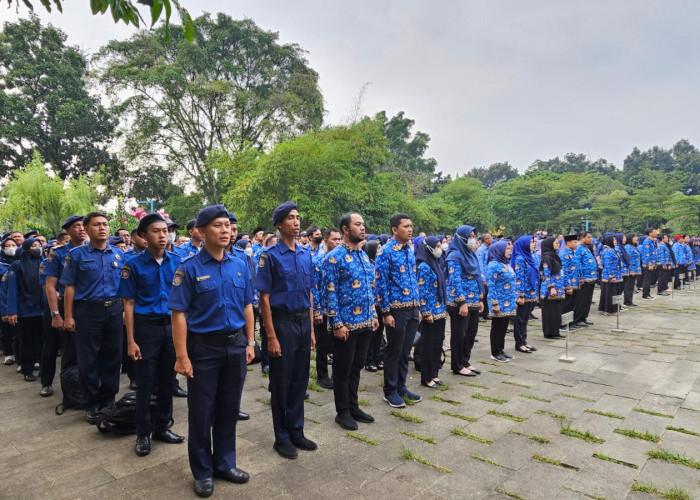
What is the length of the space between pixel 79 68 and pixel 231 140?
11706 millimetres

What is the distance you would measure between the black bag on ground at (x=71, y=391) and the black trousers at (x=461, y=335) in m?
4.14

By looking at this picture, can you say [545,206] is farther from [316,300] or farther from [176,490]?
[176,490]

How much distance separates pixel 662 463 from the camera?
322 centimetres

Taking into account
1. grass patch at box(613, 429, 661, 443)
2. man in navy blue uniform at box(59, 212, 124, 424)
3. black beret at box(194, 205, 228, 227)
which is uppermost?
black beret at box(194, 205, 228, 227)

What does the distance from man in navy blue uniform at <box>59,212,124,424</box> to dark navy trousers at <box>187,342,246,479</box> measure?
5.73 ft

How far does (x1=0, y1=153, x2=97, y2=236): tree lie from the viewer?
17625mm

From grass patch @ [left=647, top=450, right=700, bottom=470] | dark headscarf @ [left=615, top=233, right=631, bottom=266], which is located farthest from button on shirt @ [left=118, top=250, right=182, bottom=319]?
dark headscarf @ [left=615, top=233, right=631, bottom=266]

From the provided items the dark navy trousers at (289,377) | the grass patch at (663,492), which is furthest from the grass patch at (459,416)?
the dark navy trousers at (289,377)

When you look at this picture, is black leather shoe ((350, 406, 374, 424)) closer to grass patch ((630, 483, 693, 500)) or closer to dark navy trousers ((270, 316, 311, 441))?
dark navy trousers ((270, 316, 311, 441))

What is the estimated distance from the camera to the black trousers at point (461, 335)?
528 cm

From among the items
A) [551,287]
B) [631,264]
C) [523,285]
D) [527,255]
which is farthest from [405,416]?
[631,264]

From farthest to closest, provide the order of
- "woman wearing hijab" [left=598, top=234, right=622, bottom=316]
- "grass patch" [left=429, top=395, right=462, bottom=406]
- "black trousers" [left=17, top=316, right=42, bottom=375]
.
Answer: "woman wearing hijab" [left=598, top=234, right=622, bottom=316]
"black trousers" [left=17, top=316, right=42, bottom=375]
"grass patch" [left=429, top=395, right=462, bottom=406]

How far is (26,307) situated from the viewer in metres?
5.57

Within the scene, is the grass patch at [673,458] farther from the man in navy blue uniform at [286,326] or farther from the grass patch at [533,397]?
the man in navy blue uniform at [286,326]
